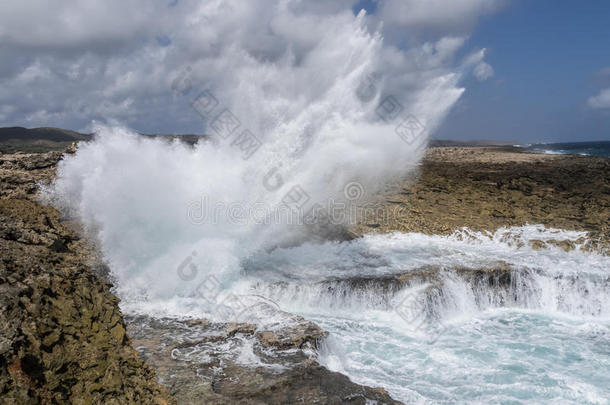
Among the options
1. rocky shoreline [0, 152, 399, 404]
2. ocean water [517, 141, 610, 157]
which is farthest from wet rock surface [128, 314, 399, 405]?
ocean water [517, 141, 610, 157]

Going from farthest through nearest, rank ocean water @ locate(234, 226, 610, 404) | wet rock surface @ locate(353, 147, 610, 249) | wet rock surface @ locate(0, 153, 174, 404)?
wet rock surface @ locate(353, 147, 610, 249) → ocean water @ locate(234, 226, 610, 404) → wet rock surface @ locate(0, 153, 174, 404)

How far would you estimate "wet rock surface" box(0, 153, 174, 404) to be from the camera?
2.51 meters

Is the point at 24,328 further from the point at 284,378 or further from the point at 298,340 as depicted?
the point at 298,340

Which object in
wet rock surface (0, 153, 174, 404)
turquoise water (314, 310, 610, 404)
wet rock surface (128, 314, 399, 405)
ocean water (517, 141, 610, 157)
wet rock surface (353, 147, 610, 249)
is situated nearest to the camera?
wet rock surface (0, 153, 174, 404)

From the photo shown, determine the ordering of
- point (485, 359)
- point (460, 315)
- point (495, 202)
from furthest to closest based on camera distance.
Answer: point (495, 202), point (460, 315), point (485, 359)

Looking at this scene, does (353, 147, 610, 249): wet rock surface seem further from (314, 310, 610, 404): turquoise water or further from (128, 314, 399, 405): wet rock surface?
(128, 314, 399, 405): wet rock surface

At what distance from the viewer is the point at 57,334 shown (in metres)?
2.86

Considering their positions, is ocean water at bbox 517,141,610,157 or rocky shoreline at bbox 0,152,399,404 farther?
ocean water at bbox 517,141,610,157

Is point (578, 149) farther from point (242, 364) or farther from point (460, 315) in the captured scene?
point (242, 364)

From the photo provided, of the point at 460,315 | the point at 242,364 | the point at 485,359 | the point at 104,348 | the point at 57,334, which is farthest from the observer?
the point at 460,315

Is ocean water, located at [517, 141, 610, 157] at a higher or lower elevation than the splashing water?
higher

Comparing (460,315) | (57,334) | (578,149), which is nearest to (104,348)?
(57,334)

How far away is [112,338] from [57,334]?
51 centimetres

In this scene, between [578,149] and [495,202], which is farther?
[578,149]
